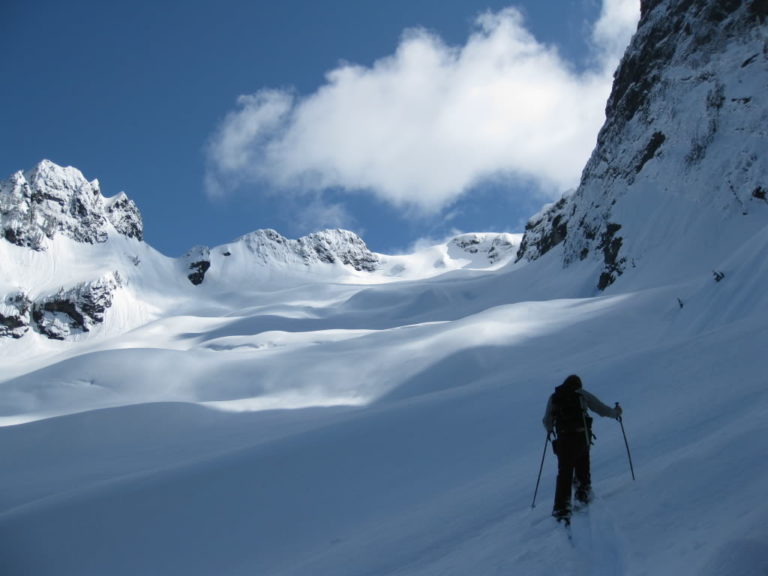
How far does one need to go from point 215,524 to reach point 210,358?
2101 cm

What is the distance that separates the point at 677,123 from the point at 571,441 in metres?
48.0

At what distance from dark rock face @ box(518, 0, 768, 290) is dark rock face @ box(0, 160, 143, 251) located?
10389 cm

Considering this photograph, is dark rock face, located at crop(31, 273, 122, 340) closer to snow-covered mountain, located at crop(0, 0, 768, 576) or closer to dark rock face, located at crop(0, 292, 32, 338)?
dark rock face, located at crop(0, 292, 32, 338)

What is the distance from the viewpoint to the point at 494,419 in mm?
12148

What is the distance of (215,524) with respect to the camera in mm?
9914

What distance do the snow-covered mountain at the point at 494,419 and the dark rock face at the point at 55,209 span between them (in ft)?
276

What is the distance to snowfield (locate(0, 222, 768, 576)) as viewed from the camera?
16.6ft

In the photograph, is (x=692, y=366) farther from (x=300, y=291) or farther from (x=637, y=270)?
(x=300, y=291)

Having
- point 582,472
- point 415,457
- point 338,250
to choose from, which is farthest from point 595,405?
point 338,250

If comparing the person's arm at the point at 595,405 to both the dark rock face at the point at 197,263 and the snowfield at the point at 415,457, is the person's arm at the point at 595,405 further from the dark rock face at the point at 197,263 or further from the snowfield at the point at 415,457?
the dark rock face at the point at 197,263

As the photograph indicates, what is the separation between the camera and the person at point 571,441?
17.9 feet

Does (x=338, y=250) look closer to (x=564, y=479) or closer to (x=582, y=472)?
(x=582, y=472)

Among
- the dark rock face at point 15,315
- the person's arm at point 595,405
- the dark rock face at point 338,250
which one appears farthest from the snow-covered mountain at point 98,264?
the person's arm at point 595,405

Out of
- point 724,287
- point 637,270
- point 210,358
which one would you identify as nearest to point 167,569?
point 724,287
